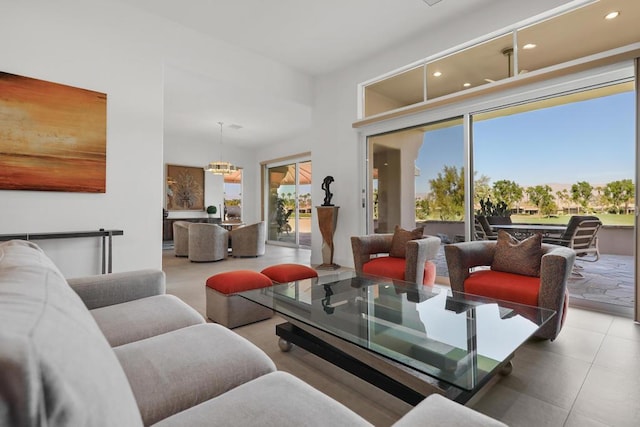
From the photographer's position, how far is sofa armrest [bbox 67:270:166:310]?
1.76 m

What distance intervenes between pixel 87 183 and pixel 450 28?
461cm

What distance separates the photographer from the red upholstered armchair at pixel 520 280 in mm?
2197

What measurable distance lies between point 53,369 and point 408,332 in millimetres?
1505

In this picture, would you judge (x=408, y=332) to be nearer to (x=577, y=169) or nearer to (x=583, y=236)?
(x=583, y=236)

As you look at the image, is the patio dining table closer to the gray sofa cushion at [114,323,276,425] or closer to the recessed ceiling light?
the recessed ceiling light

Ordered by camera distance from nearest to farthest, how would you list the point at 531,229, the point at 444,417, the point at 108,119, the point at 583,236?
1. the point at 444,417
2. the point at 583,236
3. the point at 108,119
4. the point at 531,229

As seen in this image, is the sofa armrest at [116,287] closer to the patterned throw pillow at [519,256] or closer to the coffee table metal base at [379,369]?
the coffee table metal base at [379,369]

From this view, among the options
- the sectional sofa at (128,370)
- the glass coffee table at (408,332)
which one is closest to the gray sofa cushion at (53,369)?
the sectional sofa at (128,370)

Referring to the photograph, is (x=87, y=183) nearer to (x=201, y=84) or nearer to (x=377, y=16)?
(x=201, y=84)

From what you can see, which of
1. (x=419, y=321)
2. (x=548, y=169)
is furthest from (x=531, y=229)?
(x=419, y=321)

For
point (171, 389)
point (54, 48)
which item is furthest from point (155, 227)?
point (171, 389)

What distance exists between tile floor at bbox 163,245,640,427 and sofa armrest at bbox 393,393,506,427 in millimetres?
862

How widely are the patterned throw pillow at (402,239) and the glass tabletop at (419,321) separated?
3.02 ft

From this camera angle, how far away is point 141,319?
5.07 ft
